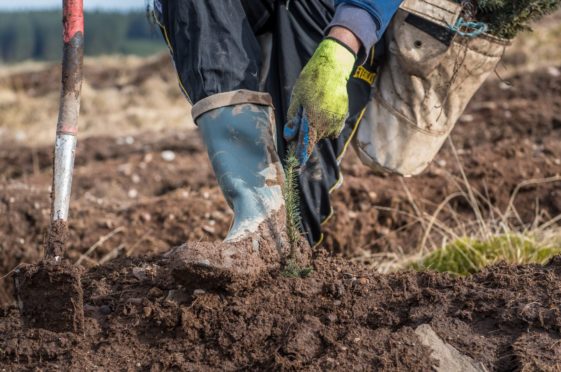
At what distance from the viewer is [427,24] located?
2402 millimetres

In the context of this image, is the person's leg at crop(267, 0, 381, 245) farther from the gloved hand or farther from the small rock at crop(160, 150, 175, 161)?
the small rock at crop(160, 150, 175, 161)

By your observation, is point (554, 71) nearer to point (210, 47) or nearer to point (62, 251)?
point (210, 47)

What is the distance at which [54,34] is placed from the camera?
38.8 m

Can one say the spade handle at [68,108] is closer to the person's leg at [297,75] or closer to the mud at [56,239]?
the mud at [56,239]

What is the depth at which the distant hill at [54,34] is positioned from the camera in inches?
1451

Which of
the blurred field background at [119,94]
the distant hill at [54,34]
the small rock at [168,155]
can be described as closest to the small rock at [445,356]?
the blurred field background at [119,94]

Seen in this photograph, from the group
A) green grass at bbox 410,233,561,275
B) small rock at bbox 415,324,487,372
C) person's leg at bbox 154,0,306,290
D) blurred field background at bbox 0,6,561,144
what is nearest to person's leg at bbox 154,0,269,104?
person's leg at bbox 154,0,306,290

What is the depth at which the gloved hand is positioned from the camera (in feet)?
6.43

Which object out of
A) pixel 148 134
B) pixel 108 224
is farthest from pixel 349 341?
pixel 148 134

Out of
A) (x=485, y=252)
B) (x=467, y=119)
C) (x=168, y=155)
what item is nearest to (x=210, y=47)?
(x=485, y=252)

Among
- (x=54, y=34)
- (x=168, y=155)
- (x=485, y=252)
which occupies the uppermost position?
(x=485, y=252)

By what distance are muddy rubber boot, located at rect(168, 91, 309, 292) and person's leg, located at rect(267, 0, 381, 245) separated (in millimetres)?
356

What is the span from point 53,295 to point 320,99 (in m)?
0.82

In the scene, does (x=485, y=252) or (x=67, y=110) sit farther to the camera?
(x=485, y=252)
